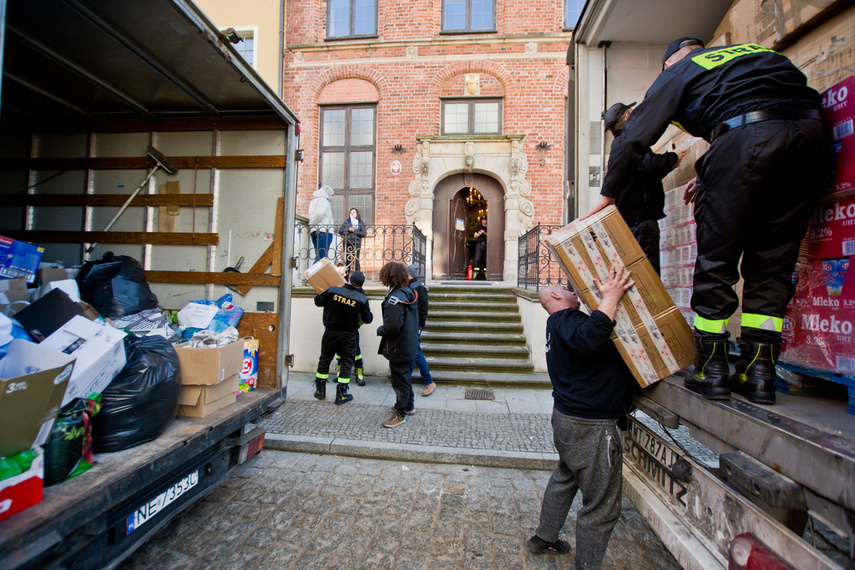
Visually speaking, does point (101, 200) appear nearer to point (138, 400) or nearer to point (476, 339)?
point (138, 400)

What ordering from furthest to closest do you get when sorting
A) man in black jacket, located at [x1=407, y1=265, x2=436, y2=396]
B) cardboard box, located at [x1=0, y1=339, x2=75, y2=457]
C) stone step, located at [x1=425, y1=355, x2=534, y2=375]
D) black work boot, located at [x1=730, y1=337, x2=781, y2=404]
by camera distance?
stone step, located at [x1=425, y1=355, x2=534, y2=375] → man in black jacket, located at [x1=407, y1=265, x2=436, y2=396] → black work boot, located at [x1=730, y1=337, x2=781, y2=404] → cardboard box, located at [x1=0, y1=339, x2=75, y2=457]

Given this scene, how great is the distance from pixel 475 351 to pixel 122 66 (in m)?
5.49

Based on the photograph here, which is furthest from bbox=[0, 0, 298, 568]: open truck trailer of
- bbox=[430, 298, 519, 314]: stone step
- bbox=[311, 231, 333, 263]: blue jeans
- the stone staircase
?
bbox=[430, 298, 519, 314]: stone step

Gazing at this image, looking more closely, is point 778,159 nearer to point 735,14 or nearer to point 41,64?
point 735,14

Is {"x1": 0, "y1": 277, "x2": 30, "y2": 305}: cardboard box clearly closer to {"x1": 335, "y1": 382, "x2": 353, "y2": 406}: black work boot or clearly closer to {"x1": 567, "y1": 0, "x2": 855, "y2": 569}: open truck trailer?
{"x1": 335, "y1": 382, "x2": 353, "y2": 406}: black work boot

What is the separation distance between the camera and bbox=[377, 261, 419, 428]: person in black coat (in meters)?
4.42

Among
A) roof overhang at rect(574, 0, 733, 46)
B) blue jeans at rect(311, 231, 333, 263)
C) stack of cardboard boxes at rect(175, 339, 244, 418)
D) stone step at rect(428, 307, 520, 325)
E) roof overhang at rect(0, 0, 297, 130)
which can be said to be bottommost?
stack of cardboard boxes at rect(175, 339, 244, 418)

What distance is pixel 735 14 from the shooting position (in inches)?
80.6

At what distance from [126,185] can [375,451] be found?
137 inches

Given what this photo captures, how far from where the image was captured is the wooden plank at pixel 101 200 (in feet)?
12.1

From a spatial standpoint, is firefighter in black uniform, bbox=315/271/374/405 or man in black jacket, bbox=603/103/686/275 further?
firefighter in black uniform, bbox=315/271/374/405

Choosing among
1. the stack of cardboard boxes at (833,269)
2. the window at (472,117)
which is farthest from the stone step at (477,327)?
the window at (472,117)

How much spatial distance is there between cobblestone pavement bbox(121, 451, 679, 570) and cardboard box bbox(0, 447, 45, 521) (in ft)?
3.71

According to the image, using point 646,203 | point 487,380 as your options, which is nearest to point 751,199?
point 646,203
